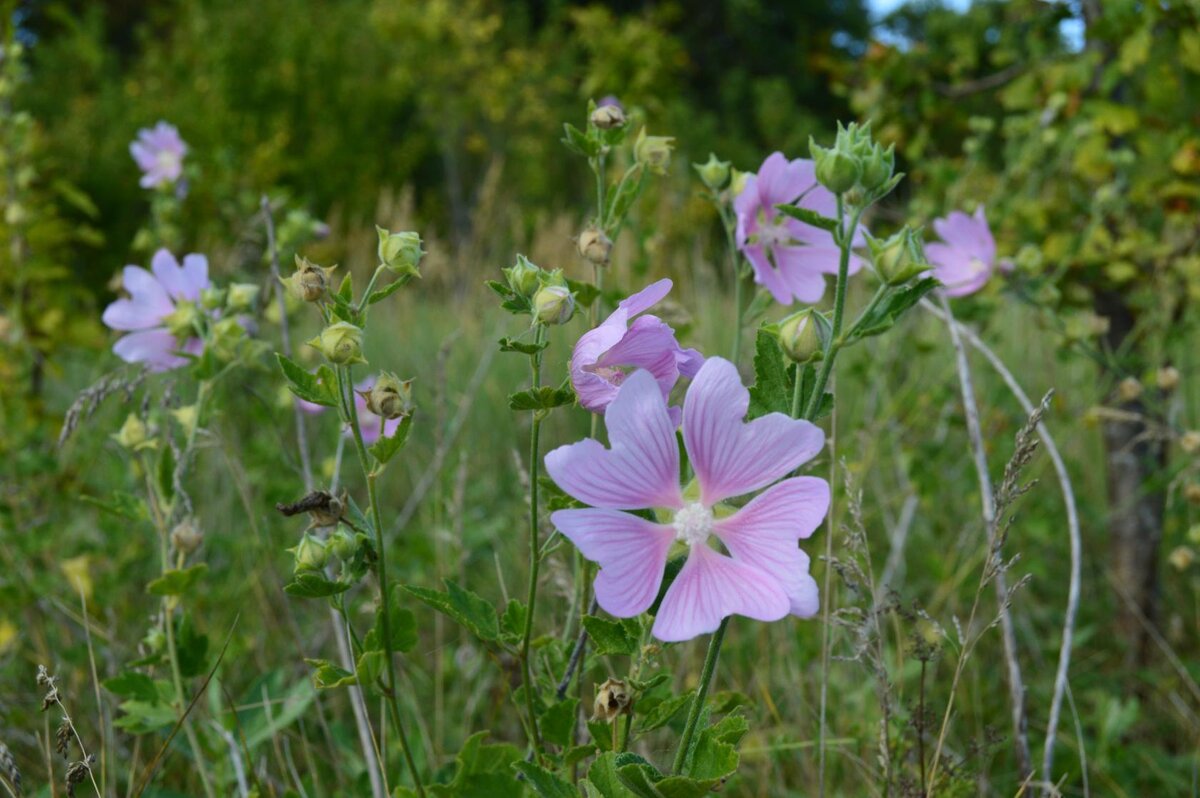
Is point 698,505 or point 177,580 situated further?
point 177,580

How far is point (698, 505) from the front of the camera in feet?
2.57

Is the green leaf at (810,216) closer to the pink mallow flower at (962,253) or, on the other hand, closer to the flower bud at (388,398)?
the flower bud at (388,398)

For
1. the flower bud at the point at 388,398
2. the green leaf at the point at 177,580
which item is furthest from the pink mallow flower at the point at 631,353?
the green leaf at the point at 177,580

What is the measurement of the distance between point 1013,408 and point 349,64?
7503mm

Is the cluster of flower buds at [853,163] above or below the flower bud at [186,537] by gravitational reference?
above

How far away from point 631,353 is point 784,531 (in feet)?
0.56

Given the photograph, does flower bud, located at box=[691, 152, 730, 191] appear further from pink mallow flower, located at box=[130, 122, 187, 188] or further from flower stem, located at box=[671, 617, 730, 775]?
pink mallow flower, located at box=[130, 122, 187, 188]

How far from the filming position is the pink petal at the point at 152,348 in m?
1.36

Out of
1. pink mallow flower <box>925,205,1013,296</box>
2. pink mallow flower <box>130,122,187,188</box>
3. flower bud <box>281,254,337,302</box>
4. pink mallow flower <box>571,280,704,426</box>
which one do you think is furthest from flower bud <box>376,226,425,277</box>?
pink mallow flower <box>130,122,187,188</box>

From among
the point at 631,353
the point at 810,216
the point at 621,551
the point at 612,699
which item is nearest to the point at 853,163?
the point at 810,216

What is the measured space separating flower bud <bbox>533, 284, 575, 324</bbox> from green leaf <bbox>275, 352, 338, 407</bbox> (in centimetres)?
17

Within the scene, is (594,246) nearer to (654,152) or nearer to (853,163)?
(654,152)

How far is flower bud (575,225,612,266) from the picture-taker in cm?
101

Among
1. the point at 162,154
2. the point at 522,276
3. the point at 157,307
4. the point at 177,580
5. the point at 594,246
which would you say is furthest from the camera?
the point at 162,154
